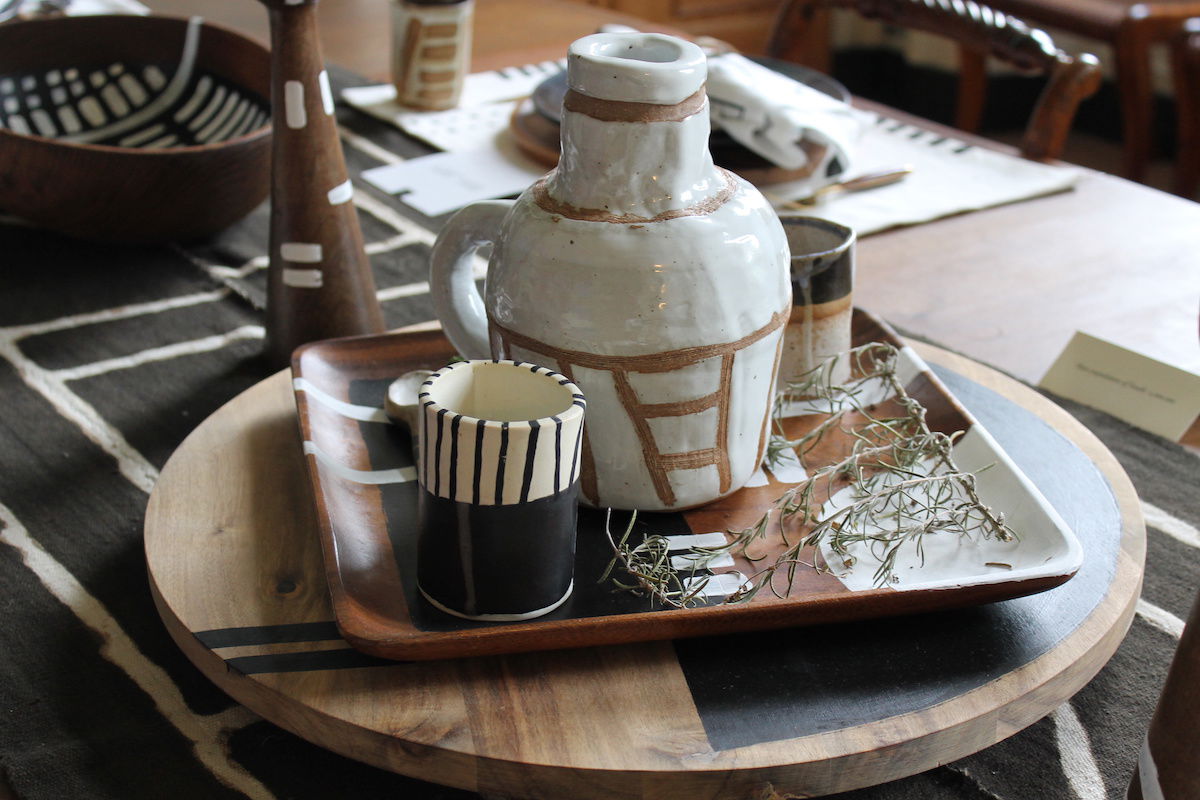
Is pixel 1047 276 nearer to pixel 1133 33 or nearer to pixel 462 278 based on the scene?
pixel 462 278

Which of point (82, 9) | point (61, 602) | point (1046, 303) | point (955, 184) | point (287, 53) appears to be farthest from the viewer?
point (82, 9)

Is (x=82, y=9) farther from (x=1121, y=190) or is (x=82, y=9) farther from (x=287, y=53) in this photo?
(x=1121, y=190)

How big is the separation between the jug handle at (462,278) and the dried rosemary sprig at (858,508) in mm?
149

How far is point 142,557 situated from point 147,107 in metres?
0.65

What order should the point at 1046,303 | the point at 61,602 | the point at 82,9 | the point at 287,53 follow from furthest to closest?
the point at 82,9 → the point at 1046,303 → the point at 287,53 → the point at 61,602

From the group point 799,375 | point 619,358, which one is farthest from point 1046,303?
point 619,358

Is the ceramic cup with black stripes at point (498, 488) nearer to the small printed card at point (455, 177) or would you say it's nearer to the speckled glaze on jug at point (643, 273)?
the speckled glaze on jug at point (643, 273)

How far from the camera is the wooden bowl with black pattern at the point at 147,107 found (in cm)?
89

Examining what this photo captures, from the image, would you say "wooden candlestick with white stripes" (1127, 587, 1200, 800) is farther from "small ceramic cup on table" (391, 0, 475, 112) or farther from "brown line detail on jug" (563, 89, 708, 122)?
"small ceramic cup on table" (391, 0, 475, 112)

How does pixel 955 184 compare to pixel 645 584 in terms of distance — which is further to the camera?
pixel 955 184

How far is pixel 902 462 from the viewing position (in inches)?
23.0

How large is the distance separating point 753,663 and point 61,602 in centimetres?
35

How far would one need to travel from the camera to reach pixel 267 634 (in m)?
0.47

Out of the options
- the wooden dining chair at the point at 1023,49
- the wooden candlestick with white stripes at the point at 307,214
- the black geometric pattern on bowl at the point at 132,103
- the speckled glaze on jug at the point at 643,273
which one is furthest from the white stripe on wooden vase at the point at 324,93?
the wooden dining chair at the point at 1023,49
